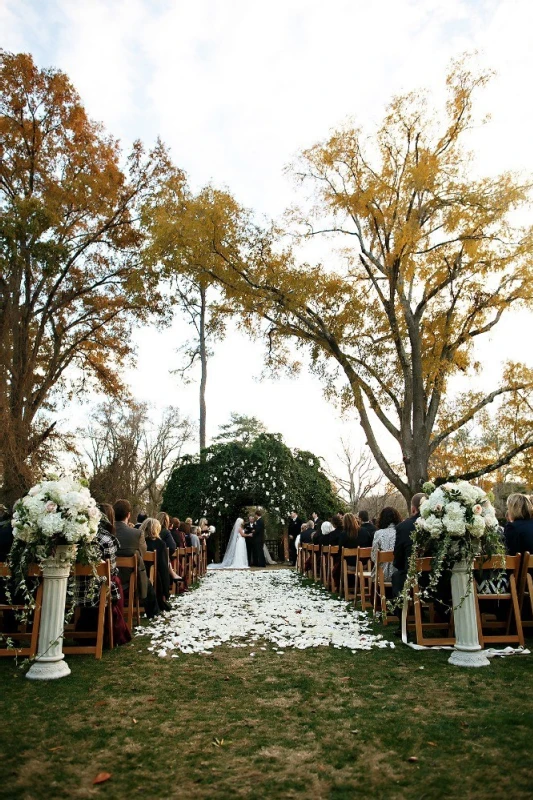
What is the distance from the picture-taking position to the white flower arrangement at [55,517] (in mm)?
4906

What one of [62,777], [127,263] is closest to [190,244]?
[127,263]

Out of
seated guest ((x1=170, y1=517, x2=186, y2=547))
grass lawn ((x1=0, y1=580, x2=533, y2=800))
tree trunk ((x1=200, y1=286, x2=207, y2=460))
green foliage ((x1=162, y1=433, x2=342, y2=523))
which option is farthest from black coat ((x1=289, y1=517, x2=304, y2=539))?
grass lawn ((x1=0, y1=580, x2=533, y2=800))

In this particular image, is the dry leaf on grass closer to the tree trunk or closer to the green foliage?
the green foliage

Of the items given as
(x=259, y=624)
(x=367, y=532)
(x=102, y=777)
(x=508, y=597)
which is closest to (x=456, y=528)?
(x=508, y=597)

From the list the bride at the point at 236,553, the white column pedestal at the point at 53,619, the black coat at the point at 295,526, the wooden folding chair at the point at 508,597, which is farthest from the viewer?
the black coat at the point at 295,526

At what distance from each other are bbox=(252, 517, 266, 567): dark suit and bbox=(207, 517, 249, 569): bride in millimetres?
376

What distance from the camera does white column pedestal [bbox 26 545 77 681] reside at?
475cm

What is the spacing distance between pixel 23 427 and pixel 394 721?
13.6 m

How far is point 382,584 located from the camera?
7.61 meters

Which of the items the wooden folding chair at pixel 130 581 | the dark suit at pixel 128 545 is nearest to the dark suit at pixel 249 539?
the dark suit at pixel 128 545

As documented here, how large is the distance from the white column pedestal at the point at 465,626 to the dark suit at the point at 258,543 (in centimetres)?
1690

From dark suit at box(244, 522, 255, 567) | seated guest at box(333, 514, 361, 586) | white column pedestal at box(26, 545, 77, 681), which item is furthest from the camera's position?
dark suit at box(244, 522, 255, 567)

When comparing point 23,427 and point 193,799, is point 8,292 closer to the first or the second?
point 23,427

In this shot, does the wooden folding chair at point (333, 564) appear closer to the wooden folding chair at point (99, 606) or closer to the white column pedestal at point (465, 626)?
the white column pedestal at point (465, 626)
